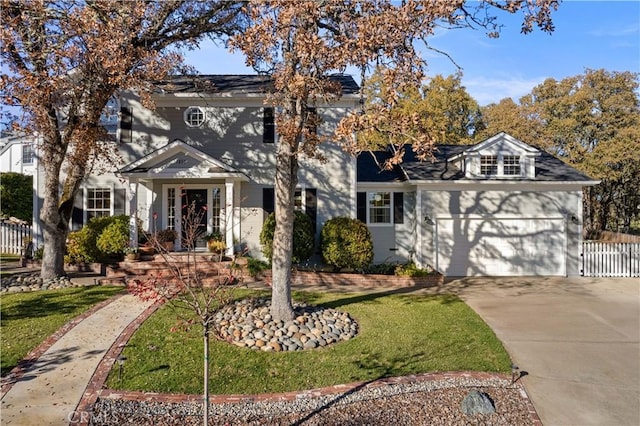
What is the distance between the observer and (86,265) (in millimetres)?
12484

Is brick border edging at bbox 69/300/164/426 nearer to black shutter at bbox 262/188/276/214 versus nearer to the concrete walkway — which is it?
the concrete walkway

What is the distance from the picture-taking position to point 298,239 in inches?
500

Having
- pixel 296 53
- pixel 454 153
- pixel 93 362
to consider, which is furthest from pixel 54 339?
pixel 454 153

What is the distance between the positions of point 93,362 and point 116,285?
5436 millimetres

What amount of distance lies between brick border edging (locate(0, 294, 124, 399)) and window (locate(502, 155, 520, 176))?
1407cm

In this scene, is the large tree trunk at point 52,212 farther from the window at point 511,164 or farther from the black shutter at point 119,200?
the window at point 511,164

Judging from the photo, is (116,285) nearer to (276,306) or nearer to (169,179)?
(169,179)

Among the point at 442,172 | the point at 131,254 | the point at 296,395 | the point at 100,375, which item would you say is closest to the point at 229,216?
the point at 131,254

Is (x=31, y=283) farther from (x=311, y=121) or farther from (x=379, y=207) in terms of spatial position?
(x=379, y=207)

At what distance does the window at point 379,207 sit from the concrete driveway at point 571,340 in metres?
3.58

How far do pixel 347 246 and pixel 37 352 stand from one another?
8523mm

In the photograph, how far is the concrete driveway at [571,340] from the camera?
18.0ft

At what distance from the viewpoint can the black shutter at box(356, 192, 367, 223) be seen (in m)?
15.1

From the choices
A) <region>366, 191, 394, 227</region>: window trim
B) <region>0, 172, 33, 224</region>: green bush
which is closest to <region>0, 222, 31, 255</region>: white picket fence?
<region>0, 172, 33, 224</region>: green bush
